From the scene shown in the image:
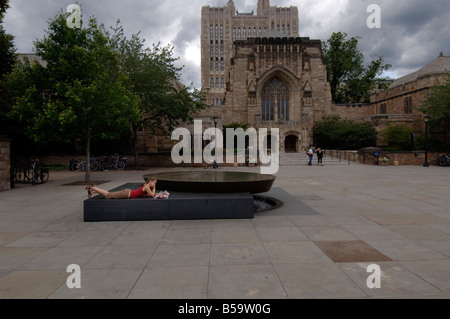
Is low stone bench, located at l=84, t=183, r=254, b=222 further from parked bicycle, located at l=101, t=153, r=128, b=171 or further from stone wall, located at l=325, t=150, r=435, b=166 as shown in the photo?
stone wall, located at l=325, t=150, r=435, b=166

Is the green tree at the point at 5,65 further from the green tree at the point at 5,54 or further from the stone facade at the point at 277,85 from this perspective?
the stone facade at the point at 277,85

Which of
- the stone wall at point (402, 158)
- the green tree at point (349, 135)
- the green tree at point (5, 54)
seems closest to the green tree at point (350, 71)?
the green tree at point (349, 135)

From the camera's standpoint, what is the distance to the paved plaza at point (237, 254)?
3197 millimetres

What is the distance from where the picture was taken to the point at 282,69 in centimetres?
4153

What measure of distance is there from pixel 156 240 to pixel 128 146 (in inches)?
996

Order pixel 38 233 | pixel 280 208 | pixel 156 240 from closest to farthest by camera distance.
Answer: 1. pixel 156 240
2. pixel 38 233
3. pixel 280 208

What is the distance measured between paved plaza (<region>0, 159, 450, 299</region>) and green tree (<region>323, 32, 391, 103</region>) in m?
46.9

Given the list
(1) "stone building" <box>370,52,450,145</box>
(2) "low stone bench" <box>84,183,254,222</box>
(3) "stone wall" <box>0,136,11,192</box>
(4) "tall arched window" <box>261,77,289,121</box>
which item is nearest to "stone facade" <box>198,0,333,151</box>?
(4) "tall arched window" <box>261,77,289,121</box>

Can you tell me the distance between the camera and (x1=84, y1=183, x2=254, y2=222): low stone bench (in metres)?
6.28

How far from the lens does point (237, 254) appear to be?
4.29 metres

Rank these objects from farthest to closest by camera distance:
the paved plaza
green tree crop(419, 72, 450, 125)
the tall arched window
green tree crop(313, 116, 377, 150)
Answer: the tall arched window
green tree crop(313, 116, 377, 150)
green tree crop(419, 72, 450, 125)
the paved plaza
